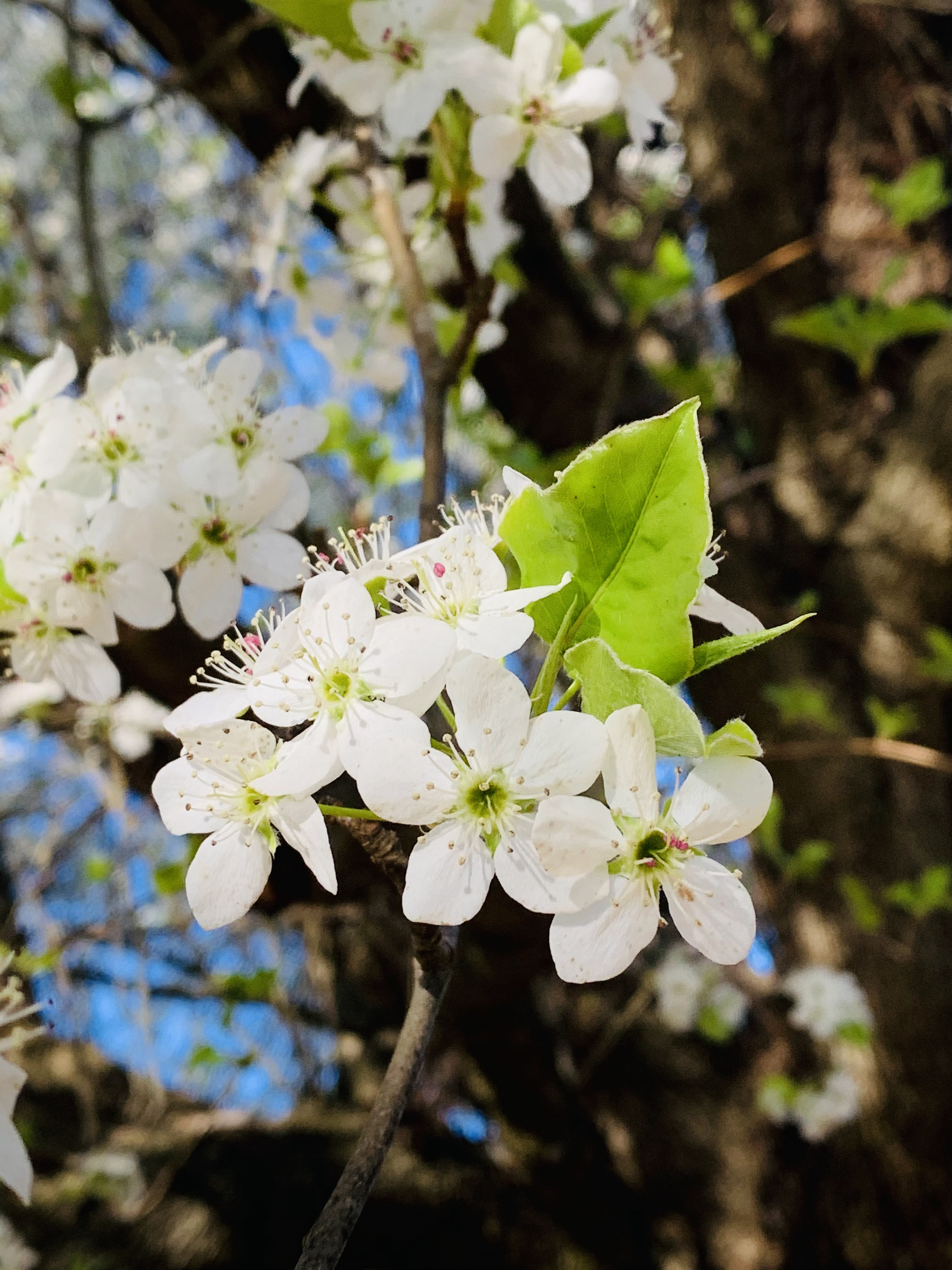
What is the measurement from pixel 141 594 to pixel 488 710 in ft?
1.21

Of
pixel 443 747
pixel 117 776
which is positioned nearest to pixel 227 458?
pixel 443 747

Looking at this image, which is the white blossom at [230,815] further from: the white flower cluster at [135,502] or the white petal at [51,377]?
the white petal at [51,377]

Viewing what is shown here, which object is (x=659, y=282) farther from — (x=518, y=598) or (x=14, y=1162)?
(x=14, y=1162)

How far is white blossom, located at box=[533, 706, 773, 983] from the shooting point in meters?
0.41

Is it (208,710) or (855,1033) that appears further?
(855,1033)

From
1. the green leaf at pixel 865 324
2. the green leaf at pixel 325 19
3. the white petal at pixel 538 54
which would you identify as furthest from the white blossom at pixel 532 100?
the green leaf at pixel 865 324

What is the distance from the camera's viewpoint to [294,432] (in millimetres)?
717

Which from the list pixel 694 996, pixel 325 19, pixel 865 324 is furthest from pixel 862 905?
pixel 325 19

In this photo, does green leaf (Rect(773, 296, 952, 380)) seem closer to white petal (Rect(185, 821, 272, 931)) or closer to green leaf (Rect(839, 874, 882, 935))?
green leaf (Rect(839, 874, 882, 935))

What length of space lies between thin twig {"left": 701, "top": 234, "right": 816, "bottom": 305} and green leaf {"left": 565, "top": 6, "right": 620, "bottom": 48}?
0.89 m

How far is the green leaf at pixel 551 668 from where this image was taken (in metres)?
0.47

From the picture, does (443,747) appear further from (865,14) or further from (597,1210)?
(865,14)

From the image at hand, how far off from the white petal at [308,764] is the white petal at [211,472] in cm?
26

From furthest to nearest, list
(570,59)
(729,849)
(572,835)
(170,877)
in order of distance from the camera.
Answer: (729,849) < (170,877) < (570,59) < (572,835)
